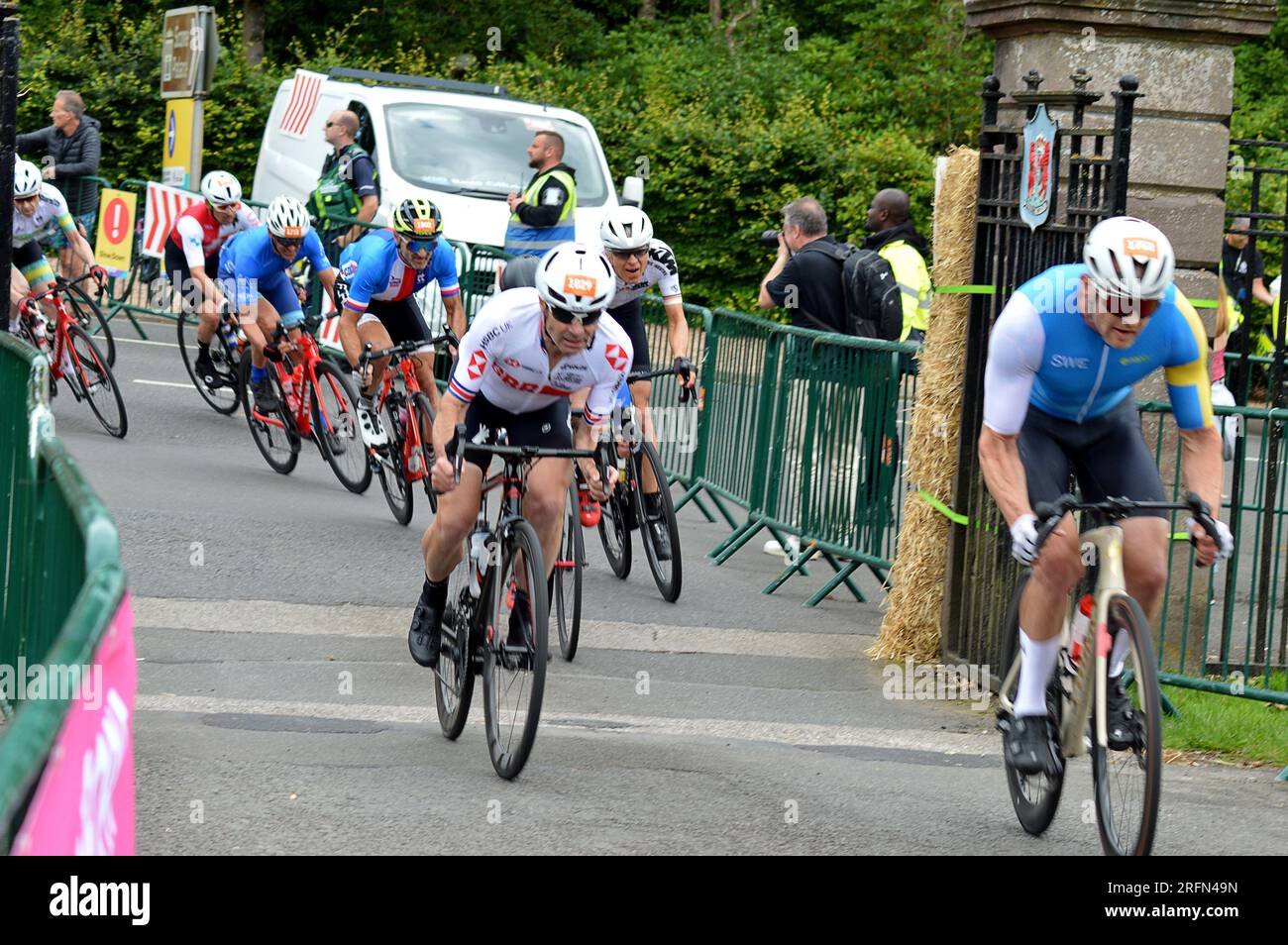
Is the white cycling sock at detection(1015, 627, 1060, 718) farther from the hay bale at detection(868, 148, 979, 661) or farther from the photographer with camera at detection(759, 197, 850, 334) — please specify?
the photographer with camera at detection(759, 197, 850, 334)

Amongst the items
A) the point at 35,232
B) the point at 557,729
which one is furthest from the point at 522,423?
the point at 35,232

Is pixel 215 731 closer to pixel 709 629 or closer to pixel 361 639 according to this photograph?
pixel 361 639

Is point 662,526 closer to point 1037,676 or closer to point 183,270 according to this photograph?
point 1037,676

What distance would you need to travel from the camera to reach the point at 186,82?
1972 cm

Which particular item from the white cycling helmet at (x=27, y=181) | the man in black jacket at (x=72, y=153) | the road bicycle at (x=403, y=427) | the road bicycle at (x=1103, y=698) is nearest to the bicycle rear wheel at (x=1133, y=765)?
the road bicycle at (x=1103, y=698)

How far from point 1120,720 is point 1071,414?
118cm

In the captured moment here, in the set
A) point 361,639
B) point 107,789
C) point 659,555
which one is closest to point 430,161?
point 659,555

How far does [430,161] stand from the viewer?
54.3ft

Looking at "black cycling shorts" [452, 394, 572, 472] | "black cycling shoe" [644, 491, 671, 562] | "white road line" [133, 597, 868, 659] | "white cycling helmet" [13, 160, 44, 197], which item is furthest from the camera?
"white cycling helmet" [13, 160, 44, 197]

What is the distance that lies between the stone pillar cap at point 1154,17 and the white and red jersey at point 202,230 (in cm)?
672

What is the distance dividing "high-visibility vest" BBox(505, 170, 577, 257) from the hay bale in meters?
5.44

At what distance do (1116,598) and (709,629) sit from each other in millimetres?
4263

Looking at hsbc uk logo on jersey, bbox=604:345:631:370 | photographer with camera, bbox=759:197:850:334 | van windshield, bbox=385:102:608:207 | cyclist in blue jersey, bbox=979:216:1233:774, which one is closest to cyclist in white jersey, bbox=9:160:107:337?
van windshield, bbox=385:102:608:207

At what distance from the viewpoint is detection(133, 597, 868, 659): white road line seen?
911 centimetres
